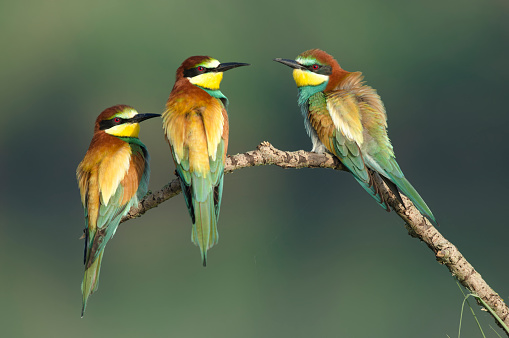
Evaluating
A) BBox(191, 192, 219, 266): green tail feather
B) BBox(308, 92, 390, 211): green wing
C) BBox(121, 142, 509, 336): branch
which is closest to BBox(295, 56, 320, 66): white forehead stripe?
BBox(308, 92, 390, 211): green wing

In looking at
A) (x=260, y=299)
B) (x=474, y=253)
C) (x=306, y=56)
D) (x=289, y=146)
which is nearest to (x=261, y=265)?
(x=260, y=299)

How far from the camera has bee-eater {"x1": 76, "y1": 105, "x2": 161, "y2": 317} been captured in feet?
5.79

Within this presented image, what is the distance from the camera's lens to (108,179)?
180 cm

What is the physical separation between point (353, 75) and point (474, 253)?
6.72 meters

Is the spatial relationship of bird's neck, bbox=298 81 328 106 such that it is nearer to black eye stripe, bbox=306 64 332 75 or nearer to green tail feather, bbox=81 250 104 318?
black eye stripe, bbox=306 64 332 75

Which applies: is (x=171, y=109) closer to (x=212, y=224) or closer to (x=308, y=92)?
(x=212, y=224)

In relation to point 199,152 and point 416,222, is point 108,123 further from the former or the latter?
point 416,222

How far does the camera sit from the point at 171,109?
1.78 meters

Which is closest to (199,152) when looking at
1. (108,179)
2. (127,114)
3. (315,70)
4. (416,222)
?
(108,179)

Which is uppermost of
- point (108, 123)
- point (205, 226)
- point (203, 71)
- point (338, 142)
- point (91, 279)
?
point (203, 71)

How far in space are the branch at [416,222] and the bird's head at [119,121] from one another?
10.3 inches

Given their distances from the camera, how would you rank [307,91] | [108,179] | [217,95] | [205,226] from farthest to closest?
1. [307,91]
2. [217,95]
3. [108,179]
4. [205,226]

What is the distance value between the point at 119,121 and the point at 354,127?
0.72 m

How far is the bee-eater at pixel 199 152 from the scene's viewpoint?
5.47 ft
